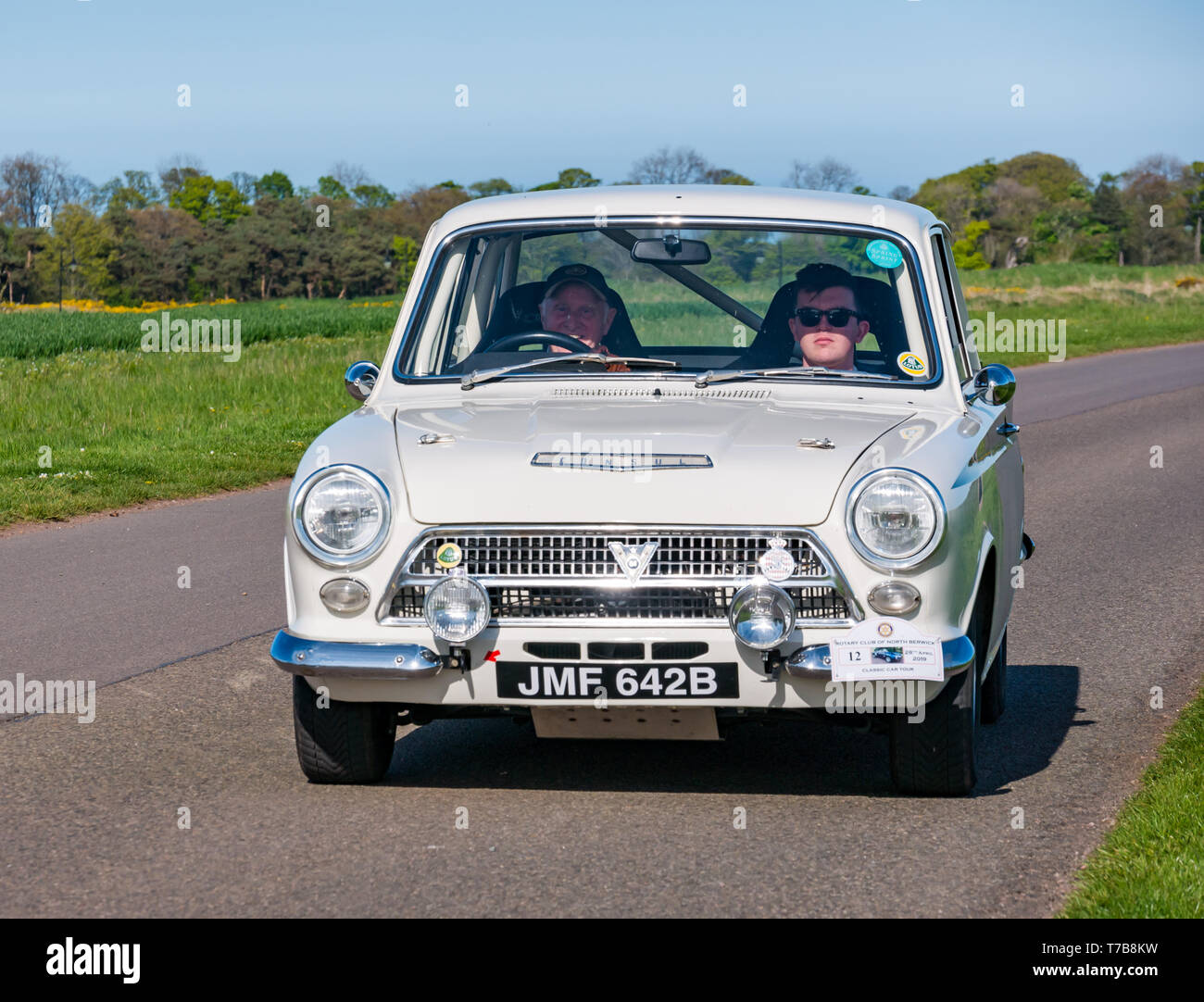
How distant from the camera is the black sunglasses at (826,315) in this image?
18.1 feet

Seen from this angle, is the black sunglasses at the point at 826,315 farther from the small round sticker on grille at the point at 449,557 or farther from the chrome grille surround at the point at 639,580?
the small round sticker on grille at the point at 449,557

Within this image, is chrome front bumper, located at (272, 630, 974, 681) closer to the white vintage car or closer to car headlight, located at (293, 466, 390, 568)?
the white vintage car

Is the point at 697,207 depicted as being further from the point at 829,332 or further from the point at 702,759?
the point at 702,759

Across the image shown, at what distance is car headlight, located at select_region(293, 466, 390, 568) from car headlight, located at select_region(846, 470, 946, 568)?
1259 mm

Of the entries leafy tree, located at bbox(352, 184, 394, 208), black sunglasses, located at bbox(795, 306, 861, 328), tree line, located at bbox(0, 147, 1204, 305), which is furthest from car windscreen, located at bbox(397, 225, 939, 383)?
leafy tree, located at bbox(352, 184, 394, 208)

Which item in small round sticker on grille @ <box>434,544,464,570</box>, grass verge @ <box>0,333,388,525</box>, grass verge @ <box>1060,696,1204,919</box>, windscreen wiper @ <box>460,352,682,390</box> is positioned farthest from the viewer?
grass verge @ <box>0,333,388,525</box>

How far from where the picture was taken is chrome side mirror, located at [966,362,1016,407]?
17.9 ft

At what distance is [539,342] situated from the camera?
5617mm

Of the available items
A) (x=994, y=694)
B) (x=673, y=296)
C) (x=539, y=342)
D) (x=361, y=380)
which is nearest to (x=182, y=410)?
(x=673, y=296)

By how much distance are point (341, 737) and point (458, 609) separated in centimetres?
71

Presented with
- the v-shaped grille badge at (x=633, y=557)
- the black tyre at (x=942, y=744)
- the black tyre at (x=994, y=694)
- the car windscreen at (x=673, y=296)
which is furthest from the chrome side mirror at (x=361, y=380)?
the black tyre at (x=994, y=694)
